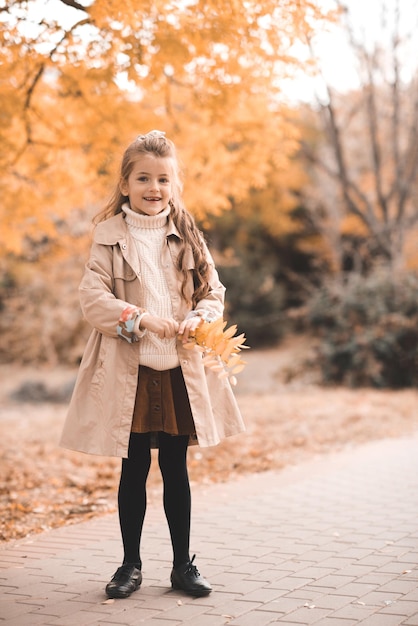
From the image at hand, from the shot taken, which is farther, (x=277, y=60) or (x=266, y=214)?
(x=266, y=214)

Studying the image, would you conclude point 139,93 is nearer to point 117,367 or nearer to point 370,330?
point 370,330

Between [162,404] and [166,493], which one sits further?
[166,493]

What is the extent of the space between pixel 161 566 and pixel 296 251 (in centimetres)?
2462

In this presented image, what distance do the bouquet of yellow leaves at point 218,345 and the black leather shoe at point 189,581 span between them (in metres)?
0.82

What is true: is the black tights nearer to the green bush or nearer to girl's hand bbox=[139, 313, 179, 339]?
girl's hand bbox=[139, 313, 179, 339]

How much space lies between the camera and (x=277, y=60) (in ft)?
23.0

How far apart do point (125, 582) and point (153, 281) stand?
1224 millimetres

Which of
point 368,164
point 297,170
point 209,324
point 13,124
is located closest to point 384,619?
point 209,324

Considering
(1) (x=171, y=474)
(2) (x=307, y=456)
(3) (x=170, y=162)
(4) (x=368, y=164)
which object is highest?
(4) (x=368, y=164)

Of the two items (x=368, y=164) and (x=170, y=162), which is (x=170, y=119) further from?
(x=368, y=164)

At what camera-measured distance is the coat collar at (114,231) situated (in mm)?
3324

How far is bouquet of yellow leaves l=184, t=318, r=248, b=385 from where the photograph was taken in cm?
312

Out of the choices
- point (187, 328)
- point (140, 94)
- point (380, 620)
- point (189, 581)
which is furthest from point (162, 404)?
point (140, 94)

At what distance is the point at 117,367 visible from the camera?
10.5 feet
